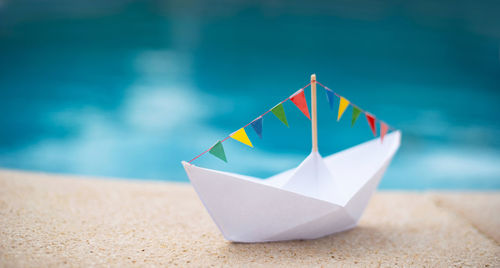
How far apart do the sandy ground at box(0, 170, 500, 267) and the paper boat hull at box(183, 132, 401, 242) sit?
12cm

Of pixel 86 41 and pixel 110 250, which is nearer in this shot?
pixel 110 250

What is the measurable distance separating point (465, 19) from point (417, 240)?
761cm

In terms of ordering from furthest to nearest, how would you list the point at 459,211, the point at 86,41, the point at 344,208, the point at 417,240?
1. the point at 86,41
2. the point at 459,211
3. the point at 417,240
4. the point at 344,208

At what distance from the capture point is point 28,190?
13.1ft

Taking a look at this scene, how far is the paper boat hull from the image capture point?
8.65 feet

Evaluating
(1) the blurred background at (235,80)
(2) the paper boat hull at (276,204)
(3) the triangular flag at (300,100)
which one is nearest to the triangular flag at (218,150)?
(2) the paper boat hull at (276,204)

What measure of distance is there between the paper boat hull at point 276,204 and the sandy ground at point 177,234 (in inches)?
4.8

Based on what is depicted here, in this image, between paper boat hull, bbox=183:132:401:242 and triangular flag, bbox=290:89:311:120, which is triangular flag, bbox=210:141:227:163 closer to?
paper boat hull, bbox=183:132:401:242

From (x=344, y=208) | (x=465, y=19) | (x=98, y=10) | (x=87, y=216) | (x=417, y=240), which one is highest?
(x=98, y=10)

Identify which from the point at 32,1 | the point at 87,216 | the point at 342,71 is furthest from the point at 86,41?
the point at 87,216

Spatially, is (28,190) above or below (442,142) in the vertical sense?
below

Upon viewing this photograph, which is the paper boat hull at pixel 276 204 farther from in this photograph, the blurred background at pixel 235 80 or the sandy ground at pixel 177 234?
the blurred background at pixel 235 80

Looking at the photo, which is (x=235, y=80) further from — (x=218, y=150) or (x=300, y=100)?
(x=218, y=150)

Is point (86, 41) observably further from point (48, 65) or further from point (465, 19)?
point (465, 19)
